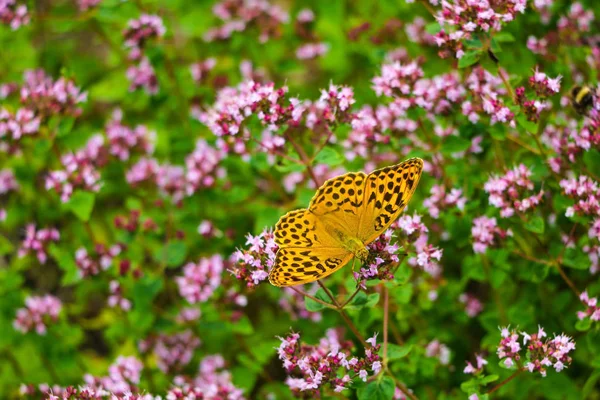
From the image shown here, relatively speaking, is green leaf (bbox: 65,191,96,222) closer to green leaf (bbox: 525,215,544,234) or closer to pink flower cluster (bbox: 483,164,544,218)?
pink flower cluster (bbox: 483,164,544,218)

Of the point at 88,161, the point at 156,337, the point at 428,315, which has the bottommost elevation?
the point at 156,337

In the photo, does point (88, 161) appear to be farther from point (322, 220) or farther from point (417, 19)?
point (417, 19)

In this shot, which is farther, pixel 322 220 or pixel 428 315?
pixel 428 315

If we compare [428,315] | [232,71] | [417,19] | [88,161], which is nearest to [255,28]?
[232,71]

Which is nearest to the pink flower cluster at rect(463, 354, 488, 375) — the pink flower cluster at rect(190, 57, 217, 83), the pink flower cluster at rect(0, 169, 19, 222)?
the pink flower cluster at rect(190, 57, 217, 83)

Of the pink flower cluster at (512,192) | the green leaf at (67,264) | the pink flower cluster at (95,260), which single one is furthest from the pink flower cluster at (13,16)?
the pink flower cluster at (512,192)

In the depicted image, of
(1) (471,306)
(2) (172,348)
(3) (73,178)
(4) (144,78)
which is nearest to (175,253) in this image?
(2) (172,348)

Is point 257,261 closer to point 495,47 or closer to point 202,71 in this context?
point 495,47
